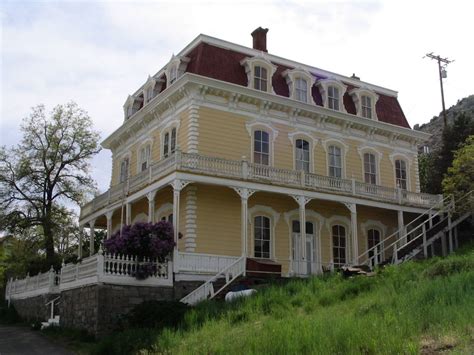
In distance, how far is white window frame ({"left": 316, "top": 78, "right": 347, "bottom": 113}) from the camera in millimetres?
29359

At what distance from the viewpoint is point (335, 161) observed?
29.3 meters

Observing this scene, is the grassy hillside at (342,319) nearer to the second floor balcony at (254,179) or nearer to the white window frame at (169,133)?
the second floor balcony at (254,179)

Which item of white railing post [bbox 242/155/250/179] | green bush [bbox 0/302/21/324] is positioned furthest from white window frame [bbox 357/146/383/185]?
green bush [bbox 0/302/21/324]

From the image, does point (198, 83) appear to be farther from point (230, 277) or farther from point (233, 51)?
point (230, 277)

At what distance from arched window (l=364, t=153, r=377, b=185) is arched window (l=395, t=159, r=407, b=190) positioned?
5.51 ft

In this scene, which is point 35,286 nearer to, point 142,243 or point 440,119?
point 142,243

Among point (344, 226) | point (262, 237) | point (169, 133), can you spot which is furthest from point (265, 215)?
point (169, 133)

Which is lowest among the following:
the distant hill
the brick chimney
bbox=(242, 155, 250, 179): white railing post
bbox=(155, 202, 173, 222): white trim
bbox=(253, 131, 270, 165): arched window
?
bbox=(155, 202, 173, 222): white trim

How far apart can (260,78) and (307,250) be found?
8.37m

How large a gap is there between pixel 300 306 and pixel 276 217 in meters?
11.2

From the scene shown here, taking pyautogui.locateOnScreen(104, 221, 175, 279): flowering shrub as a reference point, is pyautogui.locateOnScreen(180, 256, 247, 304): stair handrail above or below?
below

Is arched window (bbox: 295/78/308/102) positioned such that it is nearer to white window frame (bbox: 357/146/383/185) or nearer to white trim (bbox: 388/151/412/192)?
white window frame (bbox: 357/146/383/185)

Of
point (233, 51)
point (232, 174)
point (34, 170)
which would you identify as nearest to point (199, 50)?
point (233, 51)

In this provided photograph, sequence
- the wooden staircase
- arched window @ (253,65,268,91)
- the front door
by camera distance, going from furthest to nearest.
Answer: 1. arched window @ (253,65,268,91)
2. the wooden staircase
3. the front door
